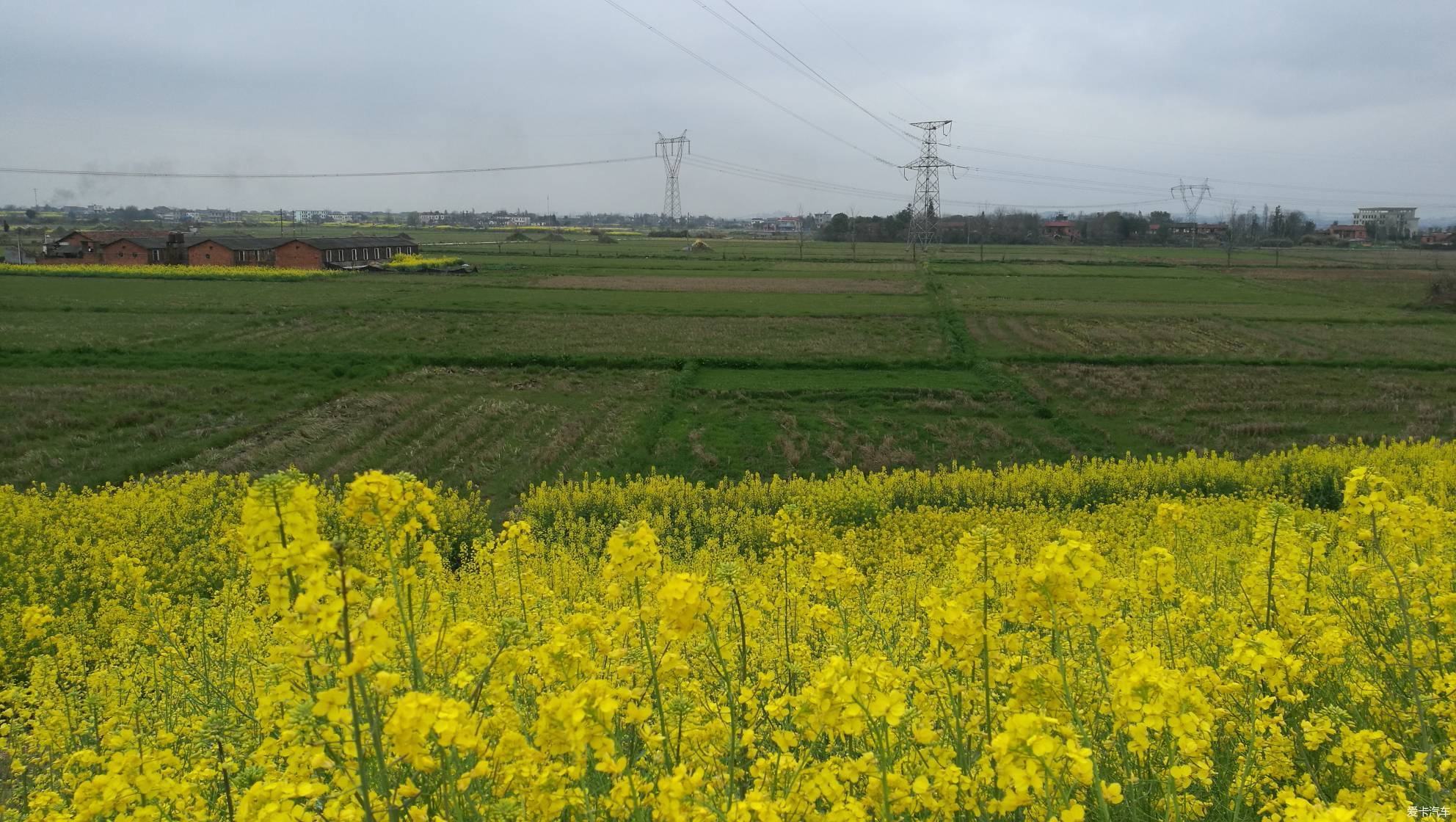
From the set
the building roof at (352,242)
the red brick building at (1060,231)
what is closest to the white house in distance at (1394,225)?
the red brick building at (1060,231)

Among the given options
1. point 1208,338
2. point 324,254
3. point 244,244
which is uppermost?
point 244,244

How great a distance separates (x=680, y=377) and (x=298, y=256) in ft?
180

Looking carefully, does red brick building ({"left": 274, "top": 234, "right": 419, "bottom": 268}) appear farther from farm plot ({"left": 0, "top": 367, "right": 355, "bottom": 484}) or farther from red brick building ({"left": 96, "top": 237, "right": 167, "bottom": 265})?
farm plot ({"left": 0, "top": 367, "right": 355, "bottom": 484})

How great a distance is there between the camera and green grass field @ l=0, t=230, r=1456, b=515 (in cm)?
2086

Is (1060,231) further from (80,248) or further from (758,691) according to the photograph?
(758,691)

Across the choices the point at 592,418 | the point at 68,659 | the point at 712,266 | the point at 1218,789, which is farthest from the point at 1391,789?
the point at 712,266

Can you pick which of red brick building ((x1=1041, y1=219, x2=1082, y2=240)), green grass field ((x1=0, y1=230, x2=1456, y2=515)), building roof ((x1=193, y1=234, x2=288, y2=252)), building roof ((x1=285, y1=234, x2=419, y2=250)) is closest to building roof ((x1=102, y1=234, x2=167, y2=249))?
building roof ((x1=193, y1=234, x2=288, y2=252))

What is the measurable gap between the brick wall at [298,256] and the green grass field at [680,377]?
1767 cm

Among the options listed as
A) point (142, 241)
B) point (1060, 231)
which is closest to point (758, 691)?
point (142, 241)

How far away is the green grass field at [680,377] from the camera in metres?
20.9

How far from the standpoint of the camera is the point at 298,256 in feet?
230

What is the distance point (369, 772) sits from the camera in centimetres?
306

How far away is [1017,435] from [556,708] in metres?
21.4

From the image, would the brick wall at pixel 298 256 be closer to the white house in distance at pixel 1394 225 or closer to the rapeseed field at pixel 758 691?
the rapeseed field at pixel 758 691
